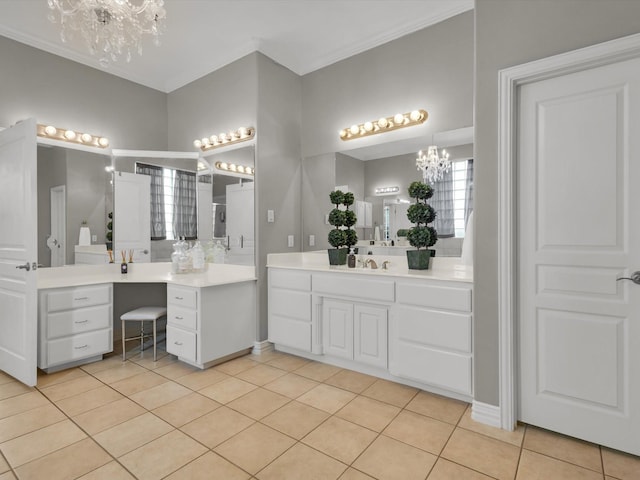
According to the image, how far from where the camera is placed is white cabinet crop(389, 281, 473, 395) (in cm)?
225

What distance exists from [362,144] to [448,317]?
1785 millimetres

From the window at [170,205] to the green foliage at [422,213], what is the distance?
2.32 m

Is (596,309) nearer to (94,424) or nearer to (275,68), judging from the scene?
(94,424)

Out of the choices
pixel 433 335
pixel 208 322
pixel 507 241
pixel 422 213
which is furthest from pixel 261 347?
pixel 507 241

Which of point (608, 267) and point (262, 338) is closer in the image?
point (608, 267)

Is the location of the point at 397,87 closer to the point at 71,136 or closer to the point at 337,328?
the point at 337,328

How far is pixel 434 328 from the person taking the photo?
2.37 metres

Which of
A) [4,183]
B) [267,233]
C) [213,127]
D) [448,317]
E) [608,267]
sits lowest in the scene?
[448,317]

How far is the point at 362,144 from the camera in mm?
3270

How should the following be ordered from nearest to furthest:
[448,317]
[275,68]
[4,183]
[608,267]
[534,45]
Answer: [608,267] → [534,45] → [448,317] → [4,183] → [275,68]

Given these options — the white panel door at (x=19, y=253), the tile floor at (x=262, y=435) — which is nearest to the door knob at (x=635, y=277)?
the tile floor at (x=262, y=435)

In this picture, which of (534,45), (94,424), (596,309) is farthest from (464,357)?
(94,424)

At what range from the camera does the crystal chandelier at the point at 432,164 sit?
282 cm

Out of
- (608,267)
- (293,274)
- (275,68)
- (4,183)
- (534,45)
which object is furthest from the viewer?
(275,68)
